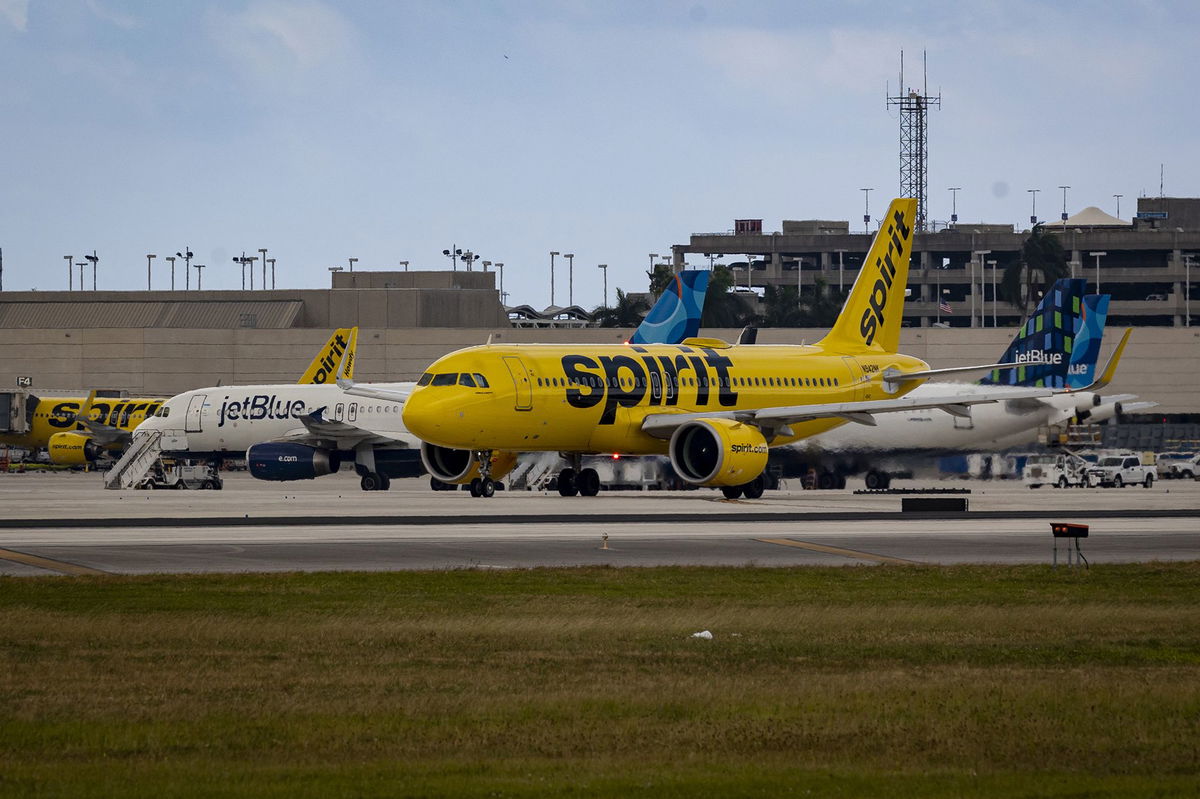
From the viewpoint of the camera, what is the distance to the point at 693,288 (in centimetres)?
7300

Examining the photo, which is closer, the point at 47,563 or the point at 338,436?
the point at 47,563

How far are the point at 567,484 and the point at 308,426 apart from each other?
14.8 metres

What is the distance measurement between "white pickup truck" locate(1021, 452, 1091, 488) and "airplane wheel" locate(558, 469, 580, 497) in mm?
23863

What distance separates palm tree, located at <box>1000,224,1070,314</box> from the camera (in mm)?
161500

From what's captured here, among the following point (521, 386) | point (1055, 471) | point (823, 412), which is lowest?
point (1055, 471)

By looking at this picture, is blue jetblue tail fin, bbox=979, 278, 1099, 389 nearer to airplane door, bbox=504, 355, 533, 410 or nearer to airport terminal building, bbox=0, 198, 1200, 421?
airplane door, bbox=504, 355, 533, 410

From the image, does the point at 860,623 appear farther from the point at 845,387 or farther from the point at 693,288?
the point at 693,288

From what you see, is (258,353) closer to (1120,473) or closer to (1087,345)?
(1087,345)

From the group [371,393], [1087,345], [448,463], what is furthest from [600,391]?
[1087,345]

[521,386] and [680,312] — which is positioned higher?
[680,312]

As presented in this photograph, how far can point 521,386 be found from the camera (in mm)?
48844

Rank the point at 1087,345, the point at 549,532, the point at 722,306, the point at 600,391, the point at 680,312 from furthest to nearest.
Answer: the point at 722,306, the point at 1087,345, the point at 680,312, the point at 600,391, the point at 549,532

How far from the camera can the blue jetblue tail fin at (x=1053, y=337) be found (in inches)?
2793

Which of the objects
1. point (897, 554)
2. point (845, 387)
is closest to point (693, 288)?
point (845, 387)
